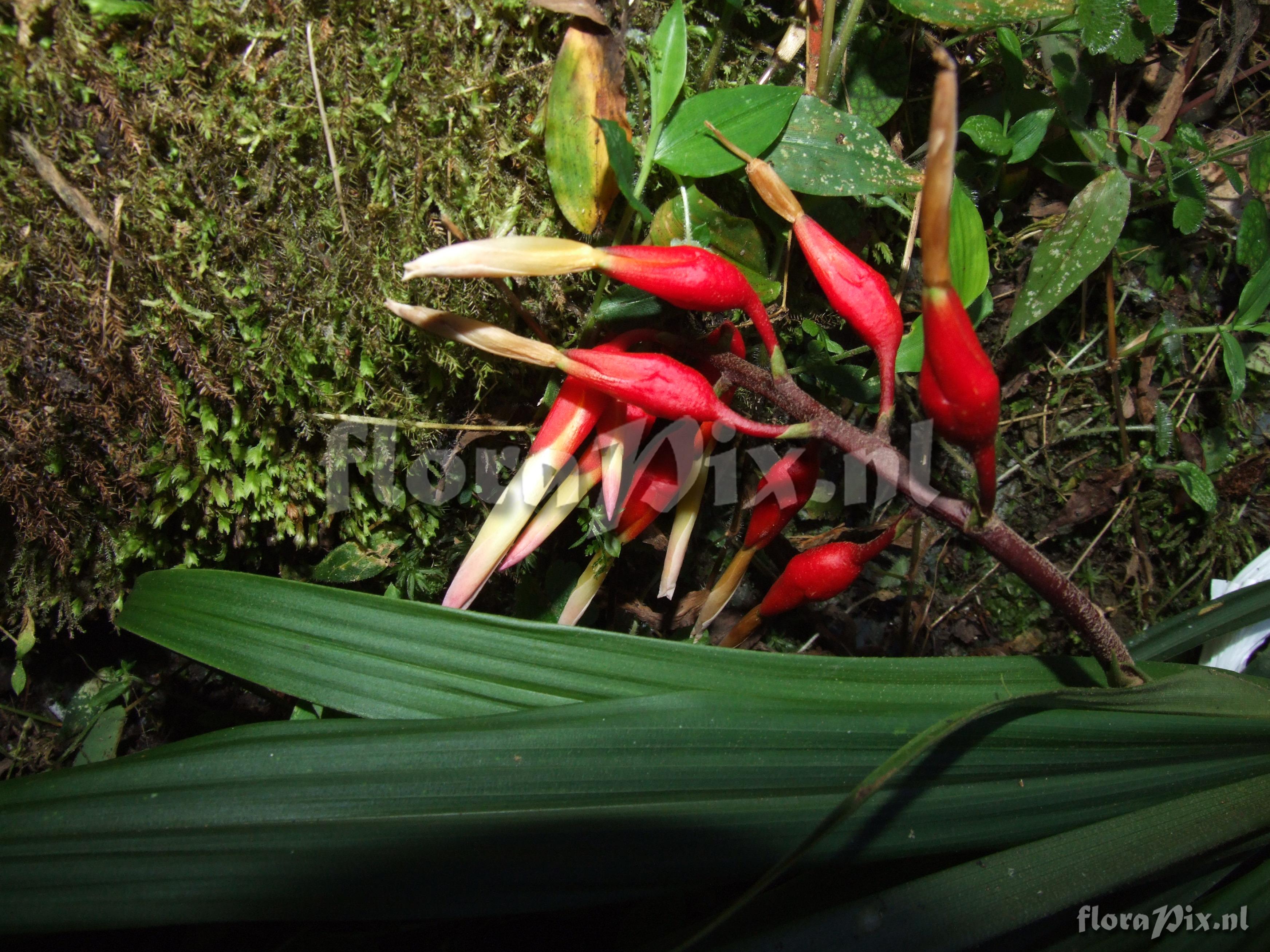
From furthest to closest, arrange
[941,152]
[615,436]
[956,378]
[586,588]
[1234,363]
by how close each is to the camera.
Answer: [1234,363] < [586,588] < [615,436] < [956,378] < [941,152]

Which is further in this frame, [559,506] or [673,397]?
[559,506]

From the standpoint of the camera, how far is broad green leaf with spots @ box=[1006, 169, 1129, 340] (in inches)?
39.8

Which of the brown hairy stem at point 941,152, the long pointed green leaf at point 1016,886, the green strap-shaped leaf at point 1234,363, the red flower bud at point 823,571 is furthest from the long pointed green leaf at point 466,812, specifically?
the green strap-shaped leaf at point 1234,363

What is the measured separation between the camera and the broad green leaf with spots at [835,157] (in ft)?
3.01

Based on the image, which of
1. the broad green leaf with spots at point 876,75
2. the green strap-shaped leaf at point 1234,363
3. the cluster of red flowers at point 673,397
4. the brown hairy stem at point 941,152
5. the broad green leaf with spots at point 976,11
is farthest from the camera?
the green strap-shaped leaf at point 1234,363

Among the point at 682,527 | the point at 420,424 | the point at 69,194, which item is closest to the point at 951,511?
the point at 682,527

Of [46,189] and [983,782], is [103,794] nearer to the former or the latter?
[46,189]

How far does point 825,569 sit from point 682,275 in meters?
0.40

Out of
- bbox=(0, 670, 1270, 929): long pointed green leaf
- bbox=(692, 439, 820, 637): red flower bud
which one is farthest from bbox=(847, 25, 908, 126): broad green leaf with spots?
bbox=(0, 670, 1270, 929): long pointed green leaf

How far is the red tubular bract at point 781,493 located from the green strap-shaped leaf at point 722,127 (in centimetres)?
36

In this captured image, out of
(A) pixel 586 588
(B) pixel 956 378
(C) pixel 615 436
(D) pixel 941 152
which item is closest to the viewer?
(D) pixel 941 152

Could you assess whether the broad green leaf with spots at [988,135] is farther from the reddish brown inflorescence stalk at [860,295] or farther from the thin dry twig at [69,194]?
the thin dry twig at [69,194]

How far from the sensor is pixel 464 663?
2.80 ft

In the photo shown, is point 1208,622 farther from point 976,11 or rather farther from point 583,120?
point 583,120
